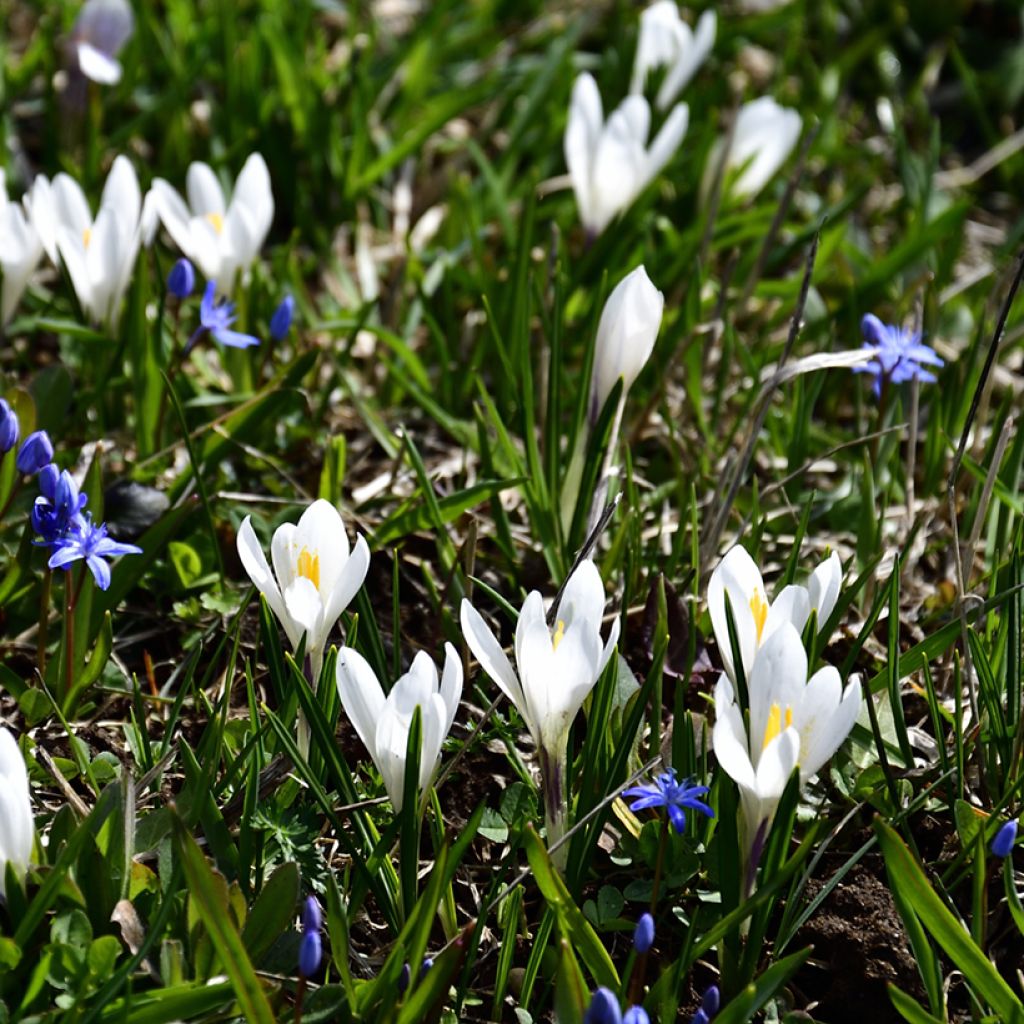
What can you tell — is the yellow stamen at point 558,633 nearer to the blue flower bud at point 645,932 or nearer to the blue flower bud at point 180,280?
the blue flower bud at point 645,932

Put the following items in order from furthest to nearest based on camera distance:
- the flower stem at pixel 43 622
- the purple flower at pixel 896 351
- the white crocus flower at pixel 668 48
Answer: the white crocus flower at pixel 668 48 < the purple flower at pixel 896 351 < the flower stem at pixel 43 622

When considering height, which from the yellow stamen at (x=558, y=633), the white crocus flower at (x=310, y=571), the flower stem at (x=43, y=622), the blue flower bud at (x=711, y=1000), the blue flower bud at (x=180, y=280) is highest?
the blue flower bud at (x=180, y=280)

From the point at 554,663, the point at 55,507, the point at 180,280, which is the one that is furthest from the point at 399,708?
the point at 180,280

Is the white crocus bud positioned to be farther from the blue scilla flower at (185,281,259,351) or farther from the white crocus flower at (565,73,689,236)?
the white crocus flower at (565,73,689,236)

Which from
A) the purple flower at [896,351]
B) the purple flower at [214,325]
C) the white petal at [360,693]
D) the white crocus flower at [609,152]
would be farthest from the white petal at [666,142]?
the white petal at [360,693]

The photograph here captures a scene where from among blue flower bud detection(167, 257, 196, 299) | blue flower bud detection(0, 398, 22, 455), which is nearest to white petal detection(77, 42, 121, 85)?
blue flower bud detection(167, 257, 196, 299)

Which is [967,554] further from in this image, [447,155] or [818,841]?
[447,155]
